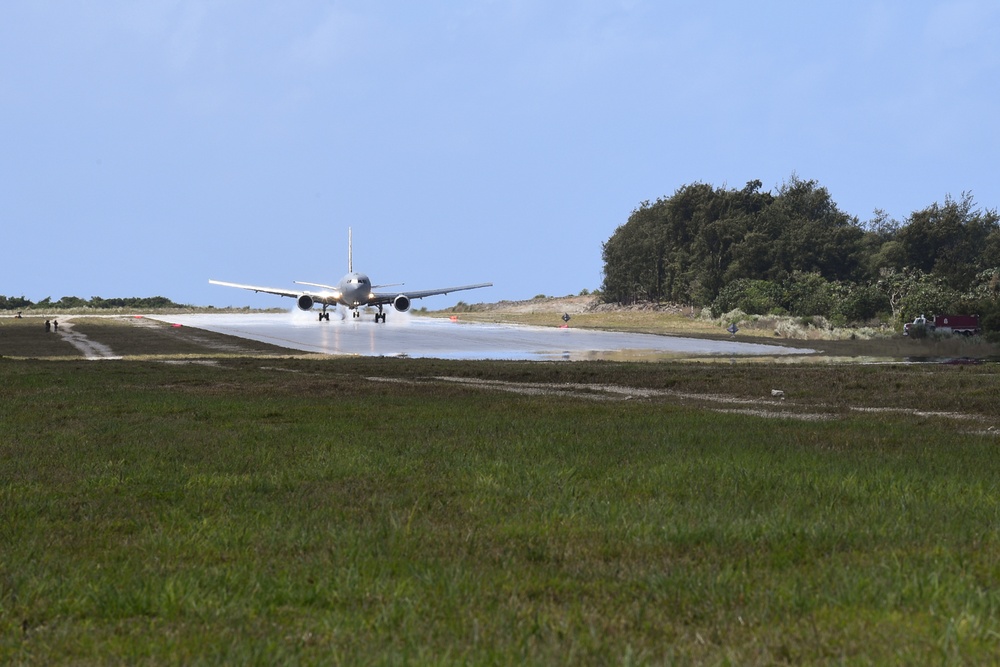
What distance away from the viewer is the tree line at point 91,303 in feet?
586

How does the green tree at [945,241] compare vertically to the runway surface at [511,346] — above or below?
above

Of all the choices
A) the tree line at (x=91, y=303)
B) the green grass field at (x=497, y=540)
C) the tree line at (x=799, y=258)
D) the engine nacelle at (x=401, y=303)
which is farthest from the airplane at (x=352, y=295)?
the tree line at (x=91, y=303)

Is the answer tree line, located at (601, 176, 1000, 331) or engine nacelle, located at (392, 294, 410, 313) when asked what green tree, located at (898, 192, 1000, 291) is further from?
engine nacelle, located at (392, 294, 410, 313)

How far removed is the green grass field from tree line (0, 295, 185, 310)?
17849cm

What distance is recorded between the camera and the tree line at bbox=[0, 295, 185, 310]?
586 ft

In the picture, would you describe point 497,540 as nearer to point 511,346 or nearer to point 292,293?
point 511,346

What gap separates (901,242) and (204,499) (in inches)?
3935

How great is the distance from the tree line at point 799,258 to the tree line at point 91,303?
100084 millimetres

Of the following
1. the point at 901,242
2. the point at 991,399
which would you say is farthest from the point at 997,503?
the point at 901,242

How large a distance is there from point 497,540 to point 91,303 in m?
201

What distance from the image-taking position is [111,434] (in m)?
15.5

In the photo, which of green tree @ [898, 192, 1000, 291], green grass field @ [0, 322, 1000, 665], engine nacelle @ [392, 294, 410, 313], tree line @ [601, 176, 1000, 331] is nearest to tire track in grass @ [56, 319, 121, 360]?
engine nacelle @ [392, 294, 410, 313]

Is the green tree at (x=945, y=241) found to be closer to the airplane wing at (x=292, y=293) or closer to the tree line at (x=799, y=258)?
the tree line at (x=799, y=258)

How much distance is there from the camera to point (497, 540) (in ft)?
27.0
